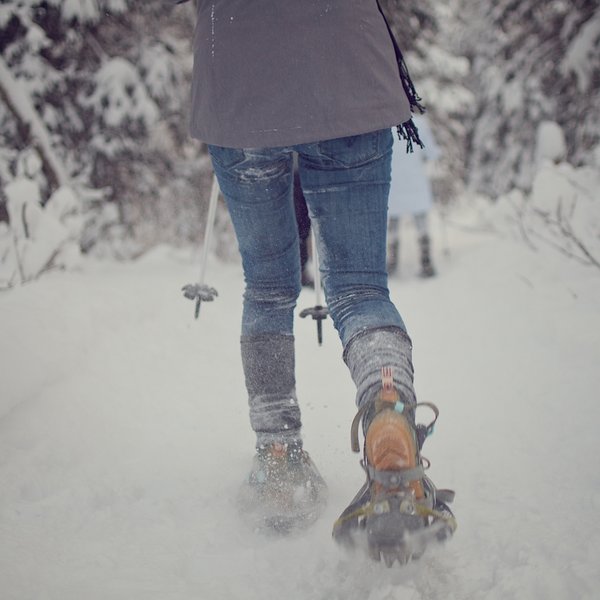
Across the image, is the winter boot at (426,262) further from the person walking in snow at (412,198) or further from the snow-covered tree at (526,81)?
the snow-covered tree at (526,81)

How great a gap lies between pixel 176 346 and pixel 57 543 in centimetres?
153

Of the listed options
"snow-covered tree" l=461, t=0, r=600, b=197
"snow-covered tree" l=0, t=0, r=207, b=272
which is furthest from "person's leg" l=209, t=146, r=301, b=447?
"snow-covered tree" l=461, t=0, r=600, b=197

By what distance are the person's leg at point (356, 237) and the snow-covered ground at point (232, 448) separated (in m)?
0.52

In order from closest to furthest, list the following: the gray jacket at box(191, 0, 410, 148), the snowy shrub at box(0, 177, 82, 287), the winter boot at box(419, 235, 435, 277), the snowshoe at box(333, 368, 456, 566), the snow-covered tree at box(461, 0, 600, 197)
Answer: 1. the snowshoe at box(333, 368, 456, 566)
2. the gray jacket at box(191, 0, 410, 148)
3. the snowy shrub at box(0, 177, 82, 287)
4. the winter boot at box(419, 235, 435, 277)
5. the snow-covered tree at box(461, 0, 600, 197)

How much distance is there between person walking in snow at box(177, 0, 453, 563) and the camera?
41.6 inches

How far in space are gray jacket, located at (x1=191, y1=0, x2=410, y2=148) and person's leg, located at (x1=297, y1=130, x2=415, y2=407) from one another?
98mm

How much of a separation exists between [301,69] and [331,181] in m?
0.27

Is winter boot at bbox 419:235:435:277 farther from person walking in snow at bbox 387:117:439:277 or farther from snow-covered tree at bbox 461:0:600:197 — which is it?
snow-covered tree at bbox 461:0:600:197

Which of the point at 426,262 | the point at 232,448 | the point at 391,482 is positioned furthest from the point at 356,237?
the point at 426,262

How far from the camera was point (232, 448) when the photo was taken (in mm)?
1869

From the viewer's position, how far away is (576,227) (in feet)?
11.3

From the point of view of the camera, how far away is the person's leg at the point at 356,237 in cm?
120

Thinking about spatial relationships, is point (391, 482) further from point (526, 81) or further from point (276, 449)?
point (526, 81)

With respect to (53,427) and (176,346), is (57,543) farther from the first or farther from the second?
(176,346)
